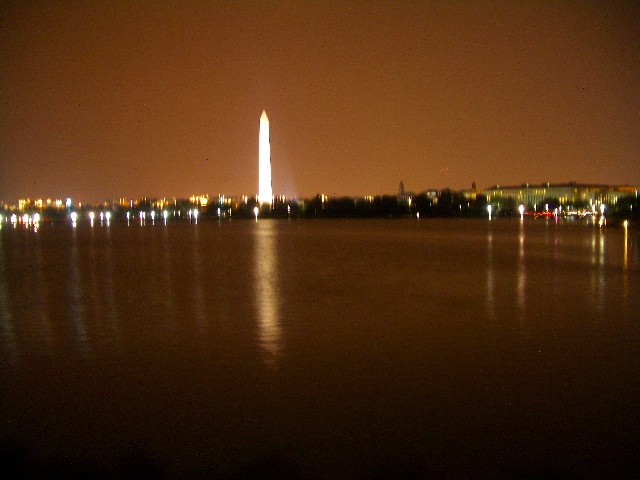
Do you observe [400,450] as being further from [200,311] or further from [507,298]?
[507,298]

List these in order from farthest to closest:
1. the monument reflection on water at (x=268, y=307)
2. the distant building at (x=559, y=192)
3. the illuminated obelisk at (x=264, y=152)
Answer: the distant building at (x=559, y=192), the illuminated obelisk at (x=264, y=152), the monument reflection on water at (x=268, y=307)

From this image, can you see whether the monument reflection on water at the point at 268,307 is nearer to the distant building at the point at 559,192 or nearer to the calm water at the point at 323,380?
the calm water at the point at 323,380

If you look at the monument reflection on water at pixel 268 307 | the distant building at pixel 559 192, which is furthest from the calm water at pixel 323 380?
the distant building at pixel 559 192

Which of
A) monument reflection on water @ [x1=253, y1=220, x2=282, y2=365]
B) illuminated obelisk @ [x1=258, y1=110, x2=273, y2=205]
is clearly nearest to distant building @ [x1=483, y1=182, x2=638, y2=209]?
illuminated obelisk @ [x1=258, y1=110, x2=273, y2=205]

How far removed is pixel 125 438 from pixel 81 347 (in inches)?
119

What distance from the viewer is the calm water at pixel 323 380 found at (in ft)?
13.7

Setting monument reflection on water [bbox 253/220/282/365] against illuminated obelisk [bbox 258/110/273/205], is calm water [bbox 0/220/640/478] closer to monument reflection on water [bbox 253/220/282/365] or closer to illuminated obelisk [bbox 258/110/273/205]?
monument reflection on water [bbox 253/220/282/365]

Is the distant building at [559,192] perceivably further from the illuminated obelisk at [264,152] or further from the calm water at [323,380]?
the calm water at [323,380]

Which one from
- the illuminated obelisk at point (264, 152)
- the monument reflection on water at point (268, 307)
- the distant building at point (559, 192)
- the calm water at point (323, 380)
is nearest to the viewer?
the calm water at point (323, 380)

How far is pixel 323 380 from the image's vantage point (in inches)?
226

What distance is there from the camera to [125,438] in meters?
4.45

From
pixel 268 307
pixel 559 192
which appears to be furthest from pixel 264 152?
pixel 559 192

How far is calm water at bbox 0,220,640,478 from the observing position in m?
4.18

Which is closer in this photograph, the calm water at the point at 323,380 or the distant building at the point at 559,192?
the calm water at the point at 323,380
